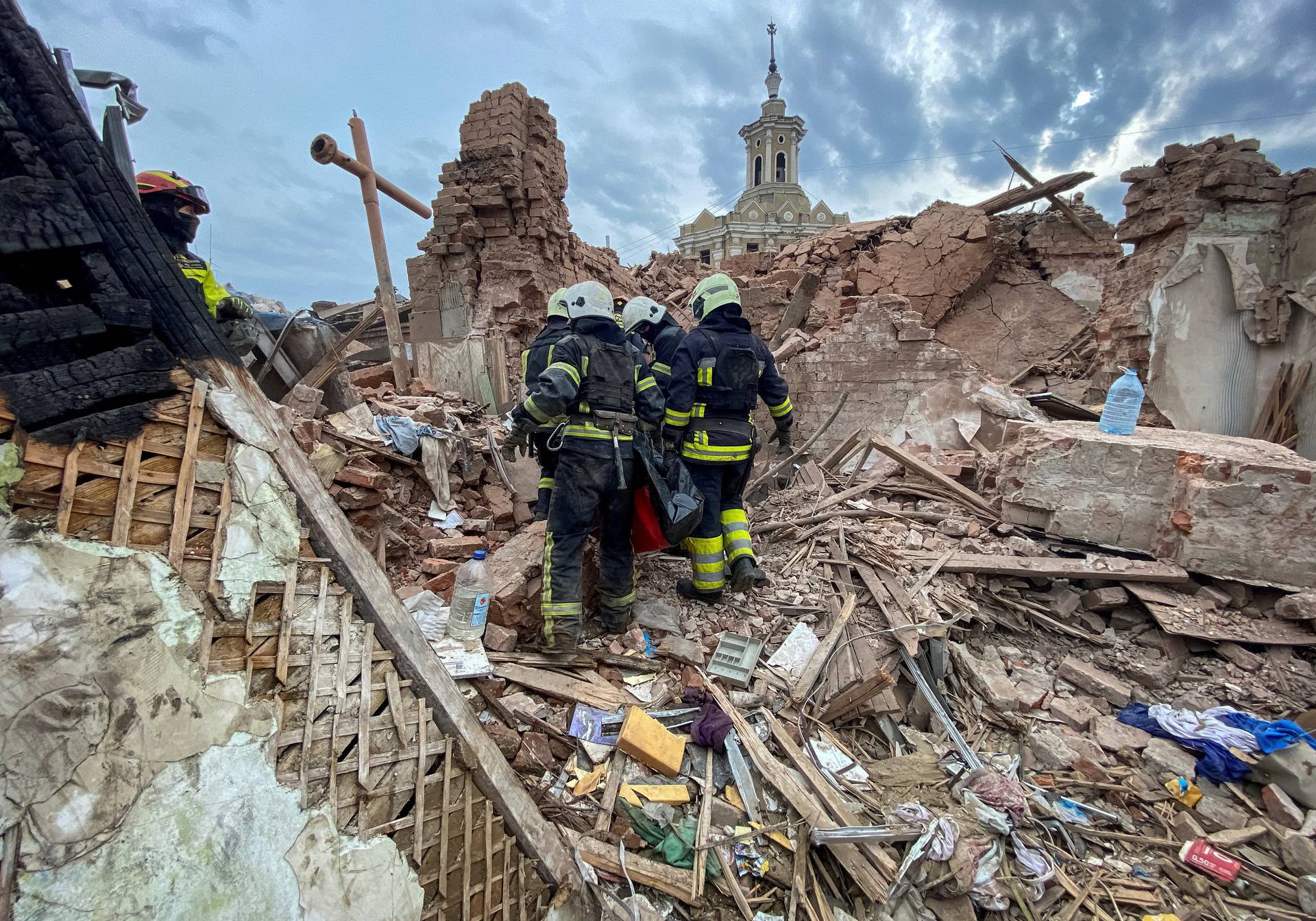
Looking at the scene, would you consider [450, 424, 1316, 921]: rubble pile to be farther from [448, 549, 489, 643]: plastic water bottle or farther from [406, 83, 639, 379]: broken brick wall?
[406, 83, 639, 379]: broken brick wall

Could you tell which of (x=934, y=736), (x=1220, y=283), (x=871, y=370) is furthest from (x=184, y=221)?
(x=1220, y=283)

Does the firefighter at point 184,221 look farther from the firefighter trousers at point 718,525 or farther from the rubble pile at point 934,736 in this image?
the firefighter trousers at point 718,525

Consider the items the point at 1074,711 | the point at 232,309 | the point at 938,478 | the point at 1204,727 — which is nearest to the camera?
the point at 1204,727

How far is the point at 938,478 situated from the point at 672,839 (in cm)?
405

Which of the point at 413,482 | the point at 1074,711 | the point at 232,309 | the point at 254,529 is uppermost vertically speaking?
the point at 232,309

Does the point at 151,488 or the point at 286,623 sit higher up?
the point at 151,488

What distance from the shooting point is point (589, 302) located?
3.47 metres

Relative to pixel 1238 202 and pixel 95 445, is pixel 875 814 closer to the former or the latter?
A: pixel 95 445

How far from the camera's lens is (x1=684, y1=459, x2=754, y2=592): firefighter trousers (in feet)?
12.8

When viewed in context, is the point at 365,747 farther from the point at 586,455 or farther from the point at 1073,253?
the point at 1073,253

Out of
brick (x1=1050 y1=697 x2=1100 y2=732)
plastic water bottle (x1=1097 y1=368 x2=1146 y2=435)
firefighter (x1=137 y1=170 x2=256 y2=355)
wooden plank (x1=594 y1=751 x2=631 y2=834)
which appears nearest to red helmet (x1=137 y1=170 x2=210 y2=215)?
firefighter (x1=137 y1=170 x2=256 y2=355)

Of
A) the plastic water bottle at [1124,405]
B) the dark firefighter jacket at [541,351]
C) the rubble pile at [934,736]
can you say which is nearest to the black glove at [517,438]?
the dark firefighter jacket at [541,351]

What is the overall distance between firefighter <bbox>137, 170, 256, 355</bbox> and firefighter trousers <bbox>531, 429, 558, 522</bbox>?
1882 millimetres

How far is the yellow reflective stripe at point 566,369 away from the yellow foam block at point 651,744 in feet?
6.12
